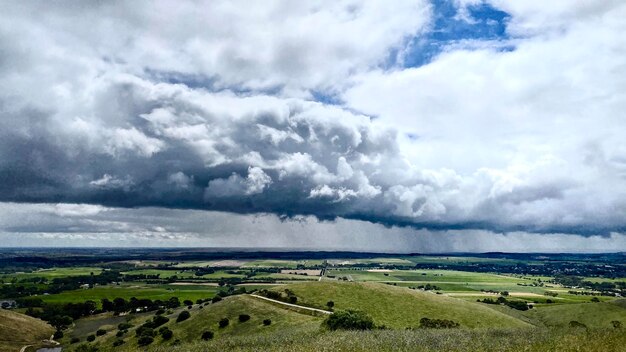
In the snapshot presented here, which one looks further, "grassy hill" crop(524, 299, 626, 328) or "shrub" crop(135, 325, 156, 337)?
"grassy hill" crop(524, 299, 626, 328)

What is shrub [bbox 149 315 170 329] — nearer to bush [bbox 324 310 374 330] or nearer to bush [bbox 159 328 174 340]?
bush [bbox 159 328 174 340]

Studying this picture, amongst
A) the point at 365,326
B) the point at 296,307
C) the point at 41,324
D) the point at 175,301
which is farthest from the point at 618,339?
the point at 175,301

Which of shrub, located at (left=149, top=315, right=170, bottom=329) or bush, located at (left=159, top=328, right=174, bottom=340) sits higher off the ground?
bush, located at (left=159, top=328, right=174, bottom=340)

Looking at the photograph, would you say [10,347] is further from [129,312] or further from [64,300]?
[64,300]

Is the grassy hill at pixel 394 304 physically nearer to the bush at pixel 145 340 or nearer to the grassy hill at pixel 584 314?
the grassy hill at pixel 584 314

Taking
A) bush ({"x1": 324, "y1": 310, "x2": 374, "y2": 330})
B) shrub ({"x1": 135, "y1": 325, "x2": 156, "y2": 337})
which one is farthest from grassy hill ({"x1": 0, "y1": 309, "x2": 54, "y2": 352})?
bush ({"x1": 324, "y1": 310, "x2": 374, "y2": 330})

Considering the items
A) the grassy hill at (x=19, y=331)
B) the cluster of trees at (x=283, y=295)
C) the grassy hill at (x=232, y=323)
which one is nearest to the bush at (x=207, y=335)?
the grassy hill at (x=232, y=323)
